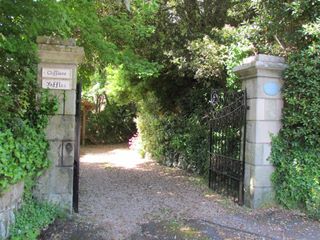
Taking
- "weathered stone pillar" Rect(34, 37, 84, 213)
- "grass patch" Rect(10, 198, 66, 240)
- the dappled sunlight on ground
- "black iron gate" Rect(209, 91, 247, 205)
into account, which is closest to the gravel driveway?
"grass patch" Rect(10, 198, 66, 240)

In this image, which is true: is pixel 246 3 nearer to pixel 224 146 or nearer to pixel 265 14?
pixel 265 14

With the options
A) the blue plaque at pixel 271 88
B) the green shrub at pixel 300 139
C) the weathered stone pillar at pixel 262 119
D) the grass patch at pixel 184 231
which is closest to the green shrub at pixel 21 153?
the grass patch at pixel 184 231

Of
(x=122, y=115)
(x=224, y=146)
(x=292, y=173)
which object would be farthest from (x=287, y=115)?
(x=122, y=115)

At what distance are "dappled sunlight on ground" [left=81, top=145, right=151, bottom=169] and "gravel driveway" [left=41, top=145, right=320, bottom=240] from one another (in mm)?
3119

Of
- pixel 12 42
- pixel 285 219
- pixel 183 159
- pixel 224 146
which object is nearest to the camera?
pixel 12 42

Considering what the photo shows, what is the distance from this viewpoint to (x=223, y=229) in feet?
16.5

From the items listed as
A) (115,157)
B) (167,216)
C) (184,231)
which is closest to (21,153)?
(184,231)

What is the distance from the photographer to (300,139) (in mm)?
5926

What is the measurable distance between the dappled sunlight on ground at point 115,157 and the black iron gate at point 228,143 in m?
4.01

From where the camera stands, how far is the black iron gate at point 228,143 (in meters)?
6.37

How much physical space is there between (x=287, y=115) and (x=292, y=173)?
0.92 m

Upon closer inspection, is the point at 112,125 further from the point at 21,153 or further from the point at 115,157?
the point at 21,153

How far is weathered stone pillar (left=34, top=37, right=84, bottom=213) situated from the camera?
5.00 meters

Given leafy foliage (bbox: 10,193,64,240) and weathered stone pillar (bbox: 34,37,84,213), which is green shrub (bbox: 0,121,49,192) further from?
leafy foliage (bbox: 10,193,64,240)
